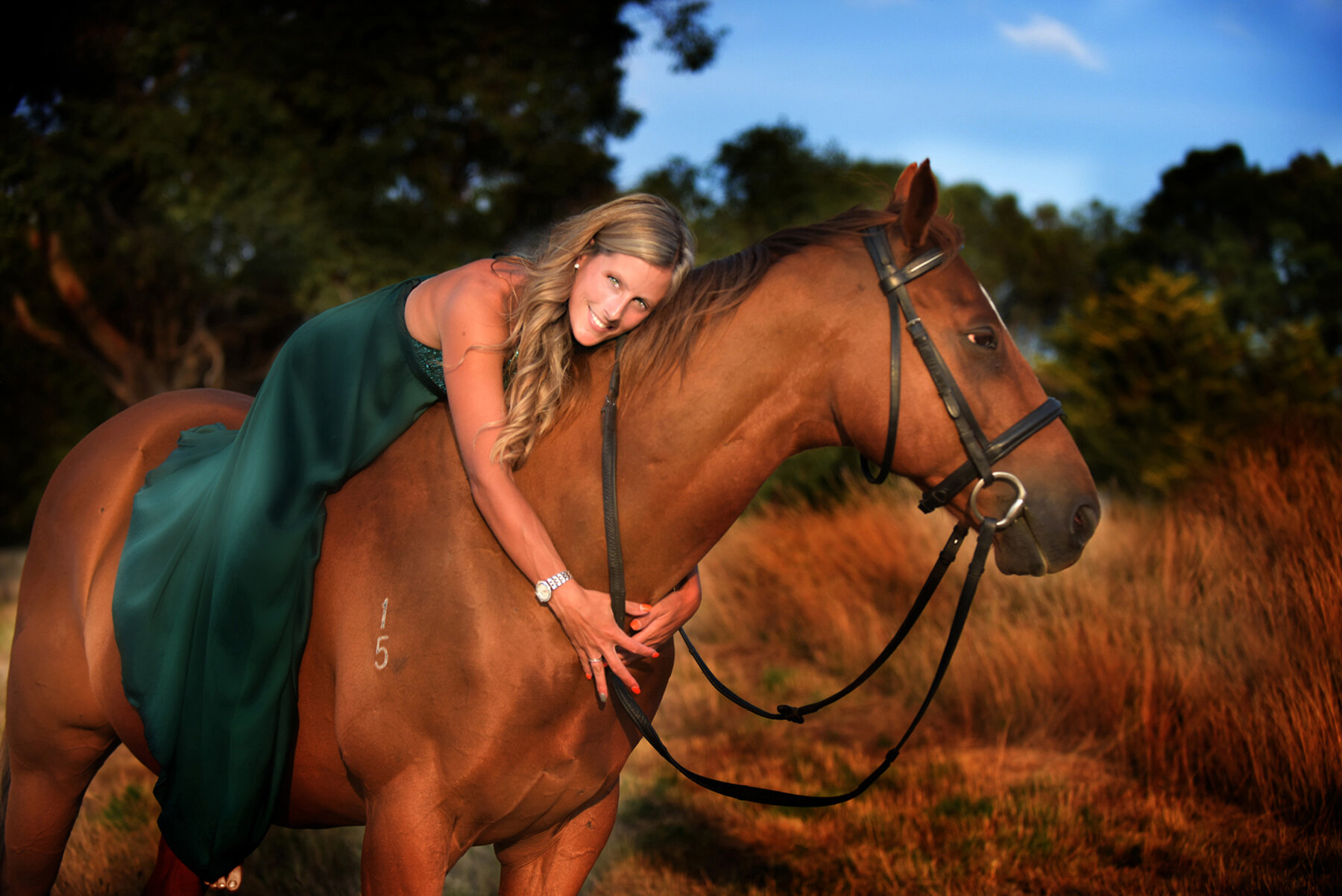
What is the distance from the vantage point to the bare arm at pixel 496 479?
1911 millimetres

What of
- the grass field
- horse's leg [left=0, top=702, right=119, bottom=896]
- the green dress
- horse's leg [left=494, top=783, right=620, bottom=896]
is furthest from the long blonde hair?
the grass field

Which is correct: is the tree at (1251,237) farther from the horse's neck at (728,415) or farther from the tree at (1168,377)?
the horse's neck at (728,415)

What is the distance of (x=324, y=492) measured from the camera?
7.22 ft

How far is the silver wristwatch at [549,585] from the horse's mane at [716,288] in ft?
1.59

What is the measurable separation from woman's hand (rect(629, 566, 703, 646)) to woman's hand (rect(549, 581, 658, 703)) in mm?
59

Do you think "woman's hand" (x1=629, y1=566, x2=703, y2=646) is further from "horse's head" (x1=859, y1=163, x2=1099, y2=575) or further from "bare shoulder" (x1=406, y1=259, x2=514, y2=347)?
"bare shoulder" (x1=406, y1=259, x2=514, y2=347)

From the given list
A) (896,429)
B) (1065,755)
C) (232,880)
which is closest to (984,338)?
(896,429)

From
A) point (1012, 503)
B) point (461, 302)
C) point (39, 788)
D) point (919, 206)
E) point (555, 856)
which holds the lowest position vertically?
point (555, 856)

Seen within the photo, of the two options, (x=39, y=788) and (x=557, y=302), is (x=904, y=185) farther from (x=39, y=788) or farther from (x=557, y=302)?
(x=39, y=788)

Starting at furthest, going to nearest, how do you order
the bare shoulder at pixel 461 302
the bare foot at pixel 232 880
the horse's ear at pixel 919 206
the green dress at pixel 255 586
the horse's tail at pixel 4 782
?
the bare foot at pixel 232 880
the horse's tail at pixel 4 782
the green dress at pixel 255 586
the bare shoulder at pixel 461 302
the horse's ear at pixel 919 206

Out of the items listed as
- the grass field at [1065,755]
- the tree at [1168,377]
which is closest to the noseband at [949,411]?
the grass field at [1065,755]

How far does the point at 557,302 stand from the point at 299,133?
12.3 meters

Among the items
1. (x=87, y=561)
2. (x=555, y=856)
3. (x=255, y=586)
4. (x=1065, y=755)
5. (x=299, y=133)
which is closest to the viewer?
(x=255, y=586)

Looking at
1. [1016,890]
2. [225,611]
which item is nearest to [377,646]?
[225,611]
